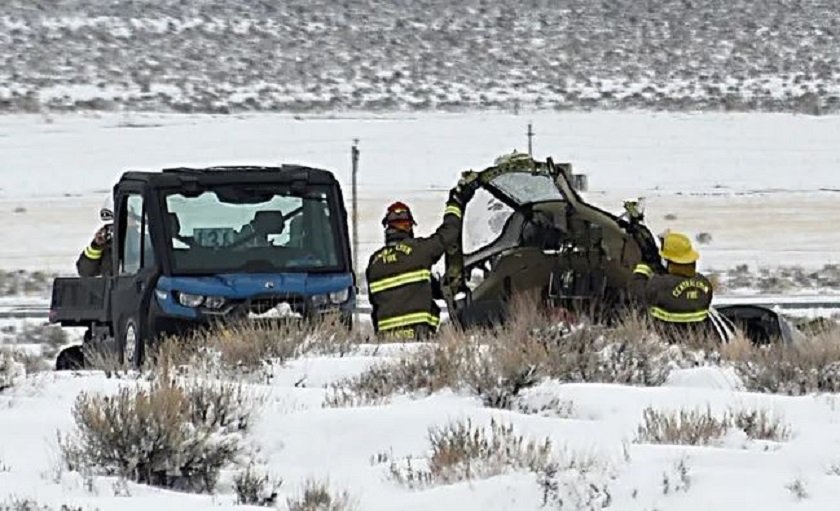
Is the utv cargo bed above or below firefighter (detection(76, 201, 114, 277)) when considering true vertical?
below

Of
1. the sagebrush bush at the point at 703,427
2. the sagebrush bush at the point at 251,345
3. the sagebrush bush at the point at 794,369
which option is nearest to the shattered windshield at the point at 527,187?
the sagebrush bush at the point at 251,345

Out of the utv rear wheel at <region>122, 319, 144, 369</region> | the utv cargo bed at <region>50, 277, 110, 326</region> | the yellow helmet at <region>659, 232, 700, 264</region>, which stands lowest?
the utv rear wheel at <region>122, 319, 144, 369</region>

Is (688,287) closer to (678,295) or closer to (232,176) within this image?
(678,295)

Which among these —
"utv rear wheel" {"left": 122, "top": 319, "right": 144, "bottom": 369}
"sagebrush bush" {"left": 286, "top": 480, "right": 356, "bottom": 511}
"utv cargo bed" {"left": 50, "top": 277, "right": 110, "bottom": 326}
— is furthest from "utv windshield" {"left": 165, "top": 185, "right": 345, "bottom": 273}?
"sagebrush bush" {"left": 286, "top": 480, "right": 356, "bottom": 511}

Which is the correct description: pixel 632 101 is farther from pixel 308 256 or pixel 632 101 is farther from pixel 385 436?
pixel 385 436

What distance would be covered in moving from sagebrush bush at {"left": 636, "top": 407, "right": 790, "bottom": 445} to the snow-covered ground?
6 centimetres

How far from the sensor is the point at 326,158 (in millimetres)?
42250

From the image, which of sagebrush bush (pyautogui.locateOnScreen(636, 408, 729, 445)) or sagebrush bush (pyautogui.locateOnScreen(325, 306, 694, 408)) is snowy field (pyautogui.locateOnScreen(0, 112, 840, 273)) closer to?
sagebrush bush (pyautogui.locateOnScreen(325, 306, 694, 408))

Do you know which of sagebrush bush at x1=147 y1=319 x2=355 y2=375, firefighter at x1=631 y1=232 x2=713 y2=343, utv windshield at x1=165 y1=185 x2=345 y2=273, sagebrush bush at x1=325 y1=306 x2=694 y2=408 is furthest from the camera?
utv windshield at x1=165 y1=185 x2=345 y2=273

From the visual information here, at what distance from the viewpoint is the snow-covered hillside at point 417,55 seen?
54.3 metres

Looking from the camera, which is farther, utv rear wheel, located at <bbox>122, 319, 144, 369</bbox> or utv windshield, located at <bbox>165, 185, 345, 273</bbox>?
utv windshield, located at <bbox>165, 185, 345, 273</bbox>

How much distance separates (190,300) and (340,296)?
3.72 ft

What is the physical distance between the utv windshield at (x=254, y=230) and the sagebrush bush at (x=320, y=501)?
20.8ft

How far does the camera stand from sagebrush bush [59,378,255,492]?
27.2ft
